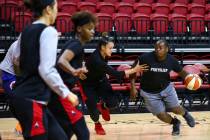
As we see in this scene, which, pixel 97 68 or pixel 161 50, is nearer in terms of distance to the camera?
pixel 97 68

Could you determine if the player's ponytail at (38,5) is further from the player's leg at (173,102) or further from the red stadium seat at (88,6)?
the red stadium seat at (88,6)

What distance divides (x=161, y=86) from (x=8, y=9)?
268 inches

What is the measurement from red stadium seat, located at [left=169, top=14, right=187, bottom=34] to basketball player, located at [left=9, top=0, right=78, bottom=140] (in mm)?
11168

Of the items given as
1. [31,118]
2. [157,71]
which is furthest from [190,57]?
[31,118]

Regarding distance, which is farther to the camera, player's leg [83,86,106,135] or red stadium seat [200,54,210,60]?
red stadium seat [200,54,210,60]

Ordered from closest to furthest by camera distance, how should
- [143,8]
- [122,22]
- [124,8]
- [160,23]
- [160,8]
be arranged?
[122,22] → [160,23] → [124,8] → [143,8] → [160,8]

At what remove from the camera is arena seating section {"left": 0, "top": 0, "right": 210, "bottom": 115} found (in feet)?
44.0

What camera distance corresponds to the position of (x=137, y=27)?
47.7 ft

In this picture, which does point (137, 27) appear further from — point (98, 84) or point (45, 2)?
point (45, 2)

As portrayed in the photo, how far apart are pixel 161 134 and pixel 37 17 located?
5358 mm

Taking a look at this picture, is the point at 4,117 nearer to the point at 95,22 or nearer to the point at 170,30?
the point at 170,30

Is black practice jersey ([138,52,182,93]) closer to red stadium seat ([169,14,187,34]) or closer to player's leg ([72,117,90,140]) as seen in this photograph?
player's leg ([72,117,90,140])

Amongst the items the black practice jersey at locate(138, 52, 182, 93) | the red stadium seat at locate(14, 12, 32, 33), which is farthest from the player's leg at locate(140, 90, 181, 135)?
the red stadium seat at locate(14, 12, 32, 33)

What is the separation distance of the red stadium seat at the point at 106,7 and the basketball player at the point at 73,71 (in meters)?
9.87
